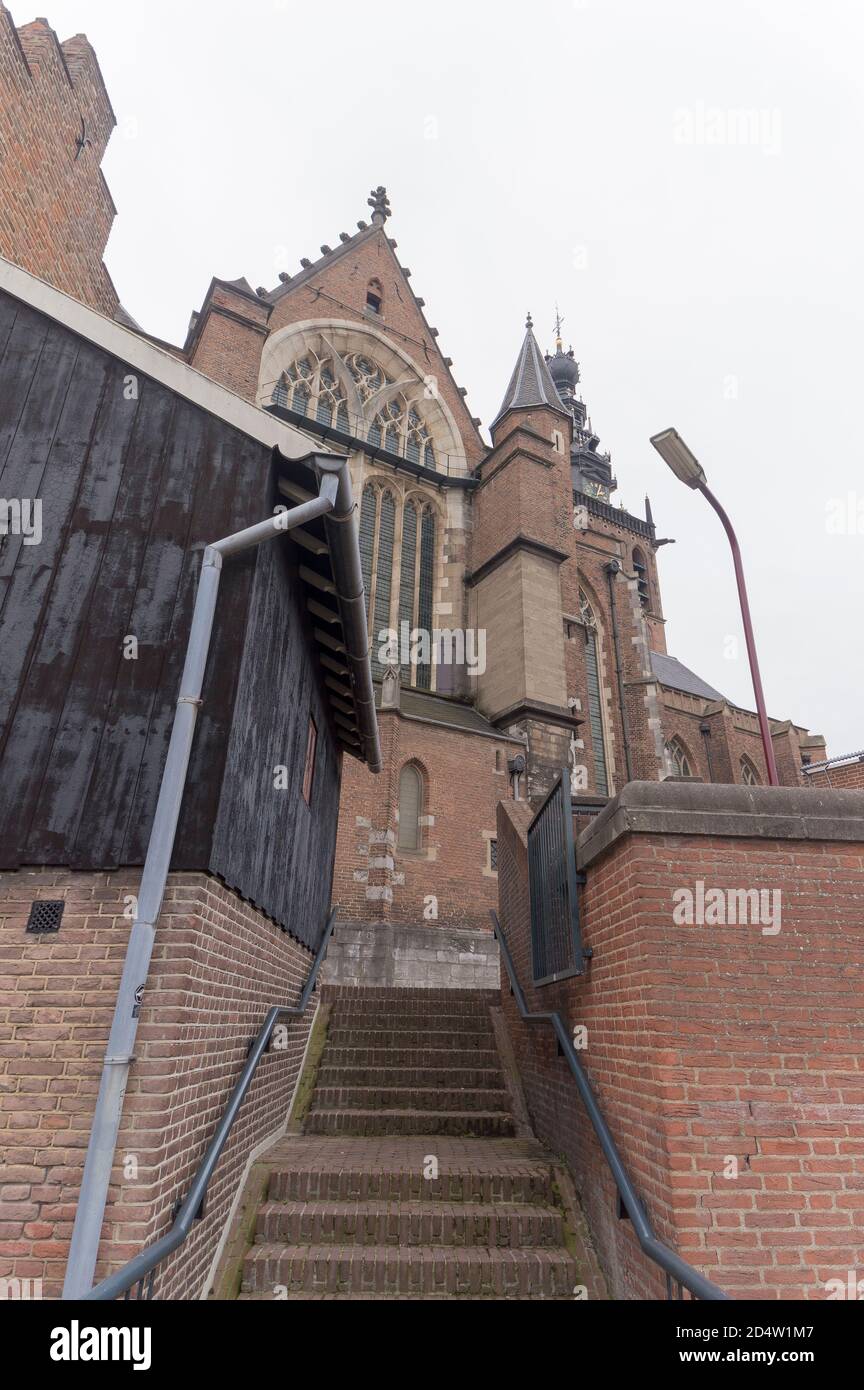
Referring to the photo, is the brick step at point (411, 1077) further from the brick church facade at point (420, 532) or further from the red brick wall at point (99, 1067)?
the brick church facade at point (420, 532)

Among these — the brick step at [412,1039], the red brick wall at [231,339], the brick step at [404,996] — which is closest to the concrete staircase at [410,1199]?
the brick step at [412,1039]

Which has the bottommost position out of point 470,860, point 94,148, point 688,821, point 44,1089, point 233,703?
point 44,1089

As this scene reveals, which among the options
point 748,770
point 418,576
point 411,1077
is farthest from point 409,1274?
point 748,770

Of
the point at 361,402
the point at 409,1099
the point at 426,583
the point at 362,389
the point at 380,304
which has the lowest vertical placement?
the point at 409,1099

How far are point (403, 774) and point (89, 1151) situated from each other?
11601 millimetres

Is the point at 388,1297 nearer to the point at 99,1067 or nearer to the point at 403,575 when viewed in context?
the point at 99,1067

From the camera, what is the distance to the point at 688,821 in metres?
3.83

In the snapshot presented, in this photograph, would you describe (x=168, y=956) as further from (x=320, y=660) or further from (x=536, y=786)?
(x=536, y=786)

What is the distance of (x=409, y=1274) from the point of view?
4254mm

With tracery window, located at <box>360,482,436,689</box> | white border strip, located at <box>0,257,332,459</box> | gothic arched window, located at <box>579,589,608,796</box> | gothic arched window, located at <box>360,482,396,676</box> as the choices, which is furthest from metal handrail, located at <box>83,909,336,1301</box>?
gothic arched window, located at <box>579,589,608,796</box>

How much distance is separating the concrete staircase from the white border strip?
5.03 meters

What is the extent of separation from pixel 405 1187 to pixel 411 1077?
219cm

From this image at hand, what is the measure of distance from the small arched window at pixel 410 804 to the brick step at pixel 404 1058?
6.78m

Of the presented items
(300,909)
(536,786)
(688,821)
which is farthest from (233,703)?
(536,786)
